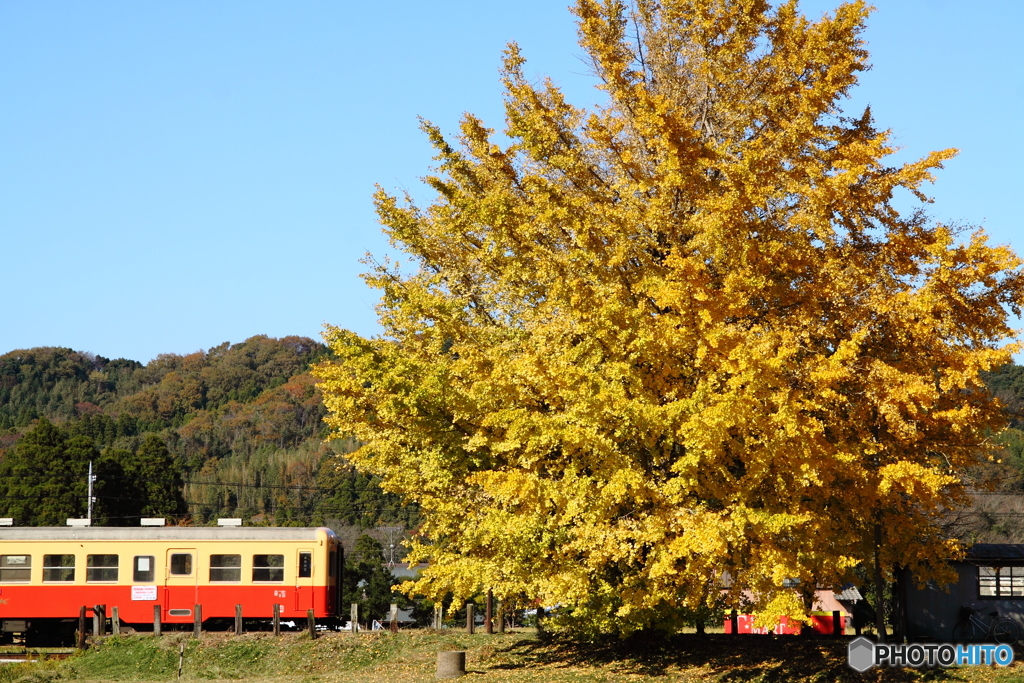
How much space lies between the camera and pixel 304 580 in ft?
92.8

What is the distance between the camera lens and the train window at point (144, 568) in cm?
2798

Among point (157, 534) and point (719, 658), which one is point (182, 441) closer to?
point (157, 534)

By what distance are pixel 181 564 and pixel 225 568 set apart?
1.14 m

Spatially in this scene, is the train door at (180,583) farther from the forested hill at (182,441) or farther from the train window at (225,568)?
the forested hill at (182,441)

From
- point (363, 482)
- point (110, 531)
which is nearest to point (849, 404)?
point (110, 531)

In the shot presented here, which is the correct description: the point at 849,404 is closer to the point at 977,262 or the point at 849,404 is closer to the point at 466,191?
the point at 977,262

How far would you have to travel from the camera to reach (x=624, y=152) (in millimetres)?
17922

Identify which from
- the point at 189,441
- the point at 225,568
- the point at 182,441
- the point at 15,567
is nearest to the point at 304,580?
the point at 225,568

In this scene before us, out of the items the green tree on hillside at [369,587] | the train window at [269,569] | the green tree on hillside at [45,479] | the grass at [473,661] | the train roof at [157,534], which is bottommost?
the green tree on hillside at [369,587]

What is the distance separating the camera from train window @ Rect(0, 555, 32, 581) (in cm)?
2798

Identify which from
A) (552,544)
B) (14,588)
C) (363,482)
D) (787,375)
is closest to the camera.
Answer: (787,375)

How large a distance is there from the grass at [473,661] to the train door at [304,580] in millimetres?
3023

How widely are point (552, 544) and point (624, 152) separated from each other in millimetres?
6555
